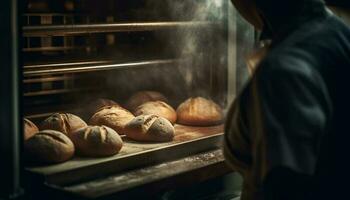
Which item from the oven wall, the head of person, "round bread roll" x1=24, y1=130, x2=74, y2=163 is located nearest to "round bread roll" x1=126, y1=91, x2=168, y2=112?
"round bread roll" x1=24, y1=130, x2=74, y2=163

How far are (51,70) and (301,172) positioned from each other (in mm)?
1868

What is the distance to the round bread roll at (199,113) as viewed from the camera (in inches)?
146

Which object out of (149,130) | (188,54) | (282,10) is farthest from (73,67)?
(282,10)

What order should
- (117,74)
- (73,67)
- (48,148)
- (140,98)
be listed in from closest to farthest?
(48,148) → (73,67) → (140,98) → (117,74)

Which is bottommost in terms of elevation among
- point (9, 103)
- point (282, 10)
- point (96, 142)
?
point (96, 142)

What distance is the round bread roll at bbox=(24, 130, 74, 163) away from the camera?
271cm

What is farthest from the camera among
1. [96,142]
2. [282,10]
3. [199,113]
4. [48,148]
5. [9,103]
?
[199,113]

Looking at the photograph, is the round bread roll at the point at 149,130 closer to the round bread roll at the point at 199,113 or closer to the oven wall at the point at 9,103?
the round bread roll at the point at 199,113

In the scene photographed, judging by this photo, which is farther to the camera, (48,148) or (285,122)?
(48,148)

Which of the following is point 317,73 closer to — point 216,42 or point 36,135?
point 36,135

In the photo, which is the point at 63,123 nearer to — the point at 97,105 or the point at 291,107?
the point at 97,105

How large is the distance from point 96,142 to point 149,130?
0.43m

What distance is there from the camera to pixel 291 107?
Answer: 1.85m

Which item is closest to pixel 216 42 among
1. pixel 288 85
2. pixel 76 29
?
pixel 76 29
